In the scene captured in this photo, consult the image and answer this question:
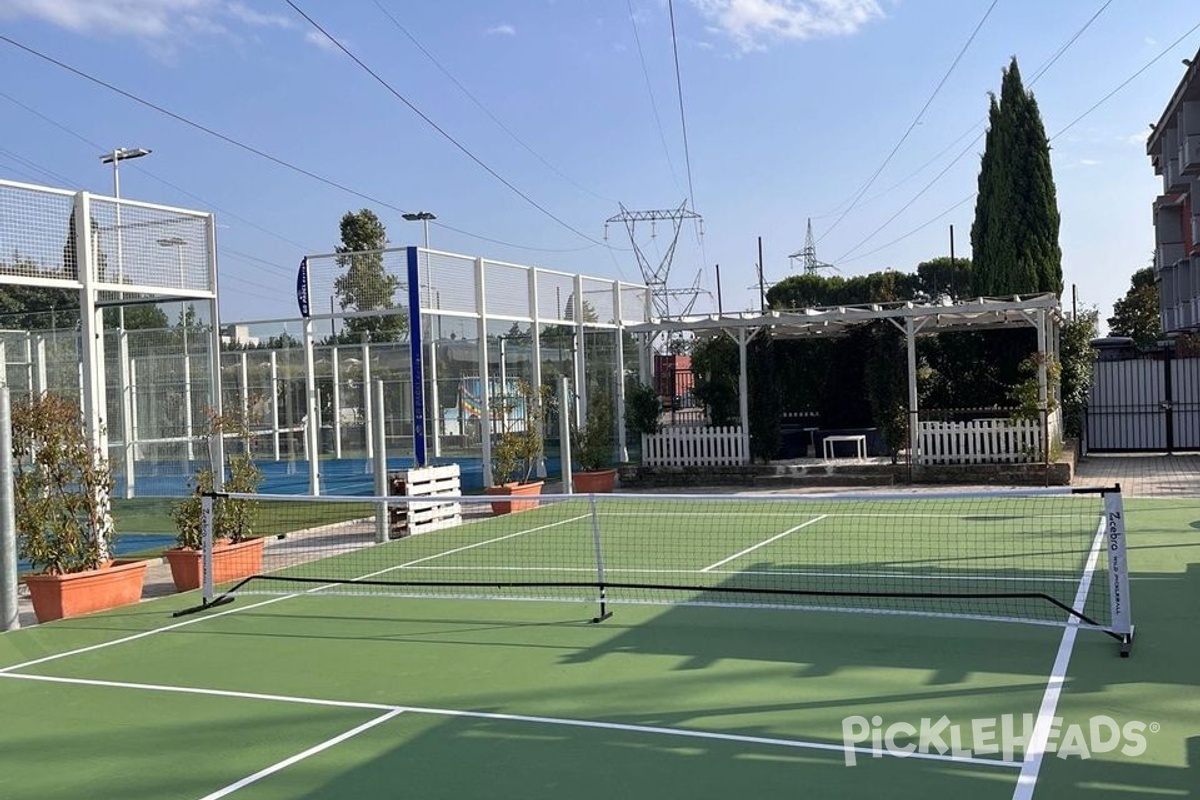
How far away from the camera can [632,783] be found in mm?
5301

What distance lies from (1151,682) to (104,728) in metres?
6.38

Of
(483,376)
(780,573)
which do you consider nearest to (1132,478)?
(780,573)

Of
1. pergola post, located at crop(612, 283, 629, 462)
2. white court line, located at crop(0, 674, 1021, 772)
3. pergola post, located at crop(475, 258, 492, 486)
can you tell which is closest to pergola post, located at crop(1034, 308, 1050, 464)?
pergola post, located at crop(612, 283, 629, 462)

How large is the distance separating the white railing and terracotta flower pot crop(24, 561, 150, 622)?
1389 cm

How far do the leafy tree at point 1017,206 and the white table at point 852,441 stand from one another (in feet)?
37.6

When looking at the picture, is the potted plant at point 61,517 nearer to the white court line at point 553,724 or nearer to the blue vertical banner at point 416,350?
the white court line at point 553,724

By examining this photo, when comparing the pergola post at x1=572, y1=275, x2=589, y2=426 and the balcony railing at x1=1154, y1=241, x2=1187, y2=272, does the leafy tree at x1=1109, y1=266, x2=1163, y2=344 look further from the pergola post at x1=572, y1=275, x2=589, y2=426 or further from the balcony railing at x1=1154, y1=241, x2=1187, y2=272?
the pergola post at x1=572, y1=275, x2=589, y2=426

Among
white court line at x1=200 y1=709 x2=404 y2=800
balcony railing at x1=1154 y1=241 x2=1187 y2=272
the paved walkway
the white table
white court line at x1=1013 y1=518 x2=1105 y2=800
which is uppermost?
balcony railing at x1=1154 y1=241 x2=1187 y2=272

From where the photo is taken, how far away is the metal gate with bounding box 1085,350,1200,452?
938 inches

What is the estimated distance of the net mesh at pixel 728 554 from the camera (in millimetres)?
9211

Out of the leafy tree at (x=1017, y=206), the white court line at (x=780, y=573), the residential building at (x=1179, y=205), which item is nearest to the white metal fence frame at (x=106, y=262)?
the white court line at (x=780, y=573)

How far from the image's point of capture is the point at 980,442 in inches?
774

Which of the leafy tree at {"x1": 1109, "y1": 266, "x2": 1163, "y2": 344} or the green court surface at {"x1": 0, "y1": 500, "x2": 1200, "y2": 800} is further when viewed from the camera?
the leafy tree at {"x1": 1109, "y1": 266, "x2": 1163, "y2": 344}

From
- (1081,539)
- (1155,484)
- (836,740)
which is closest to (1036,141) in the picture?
(1155,484)
